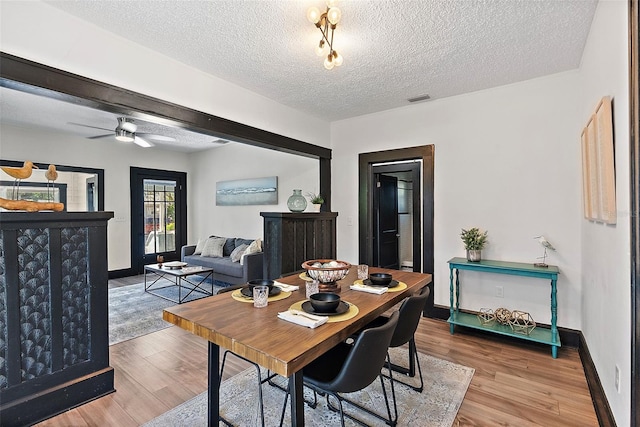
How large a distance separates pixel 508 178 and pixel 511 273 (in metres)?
1.01

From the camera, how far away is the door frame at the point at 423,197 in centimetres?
388

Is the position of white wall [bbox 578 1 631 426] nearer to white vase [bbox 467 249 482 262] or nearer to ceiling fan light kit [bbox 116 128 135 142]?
white vase [bbox 467 249 482 262]

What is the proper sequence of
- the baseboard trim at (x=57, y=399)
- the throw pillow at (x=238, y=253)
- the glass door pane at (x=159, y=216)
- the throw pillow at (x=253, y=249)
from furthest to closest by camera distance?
the glass door pane at (x=159, y=216), the throw pillow at (x=238, y=253), the throw pillow at (x=253, y=249), the baseboard trim at (x=57, y=399)

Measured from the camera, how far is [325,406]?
85.7 inches

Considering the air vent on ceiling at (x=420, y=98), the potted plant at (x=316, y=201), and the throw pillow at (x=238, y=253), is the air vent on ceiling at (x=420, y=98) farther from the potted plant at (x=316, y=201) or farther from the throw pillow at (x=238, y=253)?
the throw pillow at (x=238, y=253)

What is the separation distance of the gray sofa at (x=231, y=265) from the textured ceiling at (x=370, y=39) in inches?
104

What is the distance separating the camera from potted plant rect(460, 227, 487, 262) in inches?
134

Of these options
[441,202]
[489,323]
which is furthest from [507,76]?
[489,323]

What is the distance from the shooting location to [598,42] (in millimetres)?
2111

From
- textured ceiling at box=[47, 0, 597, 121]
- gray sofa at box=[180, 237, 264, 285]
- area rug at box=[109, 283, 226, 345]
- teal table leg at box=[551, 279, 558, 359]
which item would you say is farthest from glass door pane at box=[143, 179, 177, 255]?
teal table leg at box=[551, 279, 558, 359]

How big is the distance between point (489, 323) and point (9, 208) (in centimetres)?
404

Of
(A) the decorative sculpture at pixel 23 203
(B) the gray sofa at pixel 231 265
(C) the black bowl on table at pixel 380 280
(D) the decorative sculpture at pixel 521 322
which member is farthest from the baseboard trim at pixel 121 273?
(D) the decorative sculpture at pixel 521 322

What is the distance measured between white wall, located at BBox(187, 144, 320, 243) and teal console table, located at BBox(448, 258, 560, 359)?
7.91 ft

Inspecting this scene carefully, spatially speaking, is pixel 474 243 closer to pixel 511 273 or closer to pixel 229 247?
pixel 511 273
